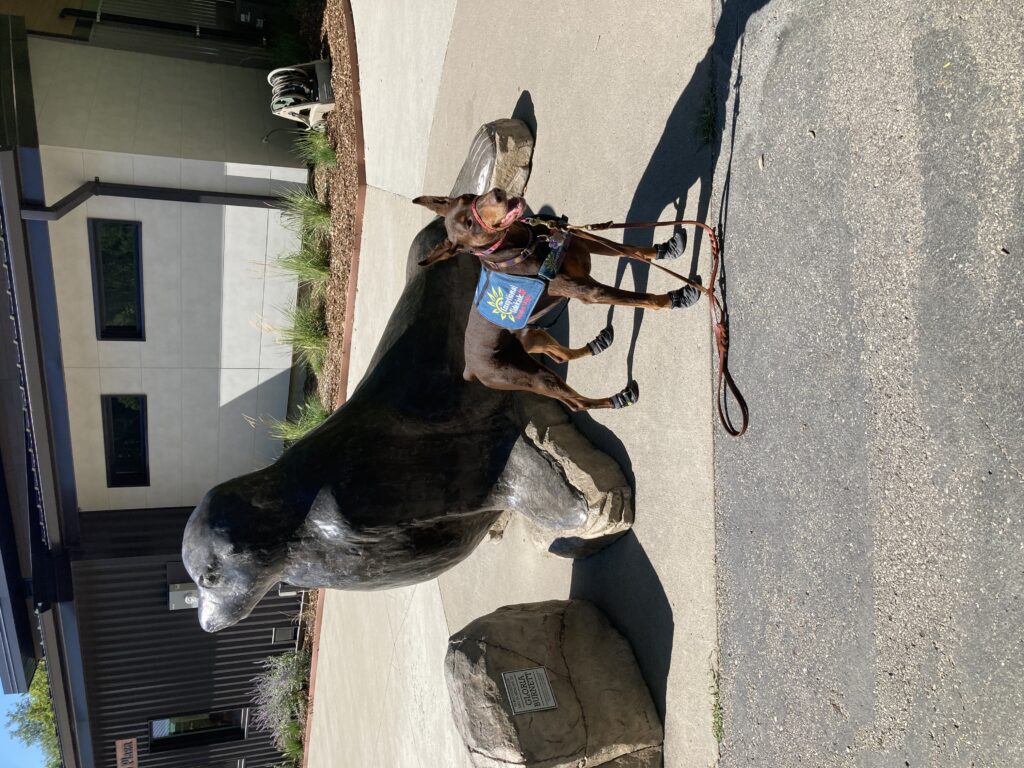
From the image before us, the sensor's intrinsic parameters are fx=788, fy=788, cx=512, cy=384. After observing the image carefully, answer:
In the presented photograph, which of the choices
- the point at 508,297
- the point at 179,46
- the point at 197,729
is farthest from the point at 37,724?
the point at 508,297

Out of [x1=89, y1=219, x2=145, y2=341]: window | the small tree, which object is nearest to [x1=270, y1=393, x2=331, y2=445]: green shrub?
[x1=89, y1=219, x2=145, y2=341]: window

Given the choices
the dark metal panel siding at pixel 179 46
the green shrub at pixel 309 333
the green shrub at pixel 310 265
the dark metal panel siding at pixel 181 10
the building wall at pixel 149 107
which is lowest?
the green shrub at pixel 309 333

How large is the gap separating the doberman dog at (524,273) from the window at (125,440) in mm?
7486

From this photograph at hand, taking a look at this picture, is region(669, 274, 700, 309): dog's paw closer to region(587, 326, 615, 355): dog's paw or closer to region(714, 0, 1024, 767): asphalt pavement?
region(714, 0, 1024, 767): asphalt pavement

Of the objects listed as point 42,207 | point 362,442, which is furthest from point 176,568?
point 362,442

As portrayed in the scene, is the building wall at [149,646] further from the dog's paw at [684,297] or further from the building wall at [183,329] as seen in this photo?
the dog's paw at [684,297]

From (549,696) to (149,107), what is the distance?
9.38m

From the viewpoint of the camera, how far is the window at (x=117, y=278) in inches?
379

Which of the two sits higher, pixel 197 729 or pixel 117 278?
pixel 117 278

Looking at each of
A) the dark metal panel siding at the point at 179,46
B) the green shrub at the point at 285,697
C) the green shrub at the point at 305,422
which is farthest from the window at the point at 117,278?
the green shrub at the point at 285,697

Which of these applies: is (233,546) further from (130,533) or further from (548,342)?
(130,533)

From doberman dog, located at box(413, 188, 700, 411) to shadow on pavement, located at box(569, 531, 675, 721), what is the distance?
95 centimetres

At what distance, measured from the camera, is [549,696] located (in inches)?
165

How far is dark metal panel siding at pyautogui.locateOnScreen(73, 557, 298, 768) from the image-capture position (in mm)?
10477
